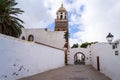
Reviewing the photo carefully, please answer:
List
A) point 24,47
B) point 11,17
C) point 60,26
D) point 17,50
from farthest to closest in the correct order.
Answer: point 60,26
point 11,17
point 24,47
point 17,50

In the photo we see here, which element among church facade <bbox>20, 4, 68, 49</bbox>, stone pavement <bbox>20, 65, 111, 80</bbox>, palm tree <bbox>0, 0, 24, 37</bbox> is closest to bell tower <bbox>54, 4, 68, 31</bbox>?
church facade <bbox>20, 4, 68, 49</bbox>

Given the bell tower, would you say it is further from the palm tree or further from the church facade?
the palm tree

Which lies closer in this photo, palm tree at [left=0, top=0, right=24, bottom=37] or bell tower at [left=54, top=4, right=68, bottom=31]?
palm tree at [left=0, top=0, right=24, bottom=37]

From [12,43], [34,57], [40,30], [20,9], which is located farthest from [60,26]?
[12,43]

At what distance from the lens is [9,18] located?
14.7m

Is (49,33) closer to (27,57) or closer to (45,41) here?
(45,41)

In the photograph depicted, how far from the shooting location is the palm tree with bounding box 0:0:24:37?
45.6 feet

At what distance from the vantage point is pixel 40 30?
30875 mm

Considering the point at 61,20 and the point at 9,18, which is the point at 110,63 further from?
the point at 61,20

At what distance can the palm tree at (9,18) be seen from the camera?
45.6 ft

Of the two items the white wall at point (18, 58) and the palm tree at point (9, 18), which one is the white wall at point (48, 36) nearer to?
the palm tree at point (9, 18)

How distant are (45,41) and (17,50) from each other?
21.3 metres

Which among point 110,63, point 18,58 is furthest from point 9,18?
point 110,63

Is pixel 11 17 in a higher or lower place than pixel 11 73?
higher
